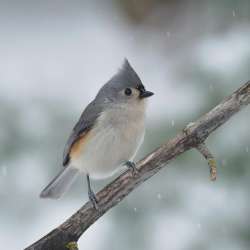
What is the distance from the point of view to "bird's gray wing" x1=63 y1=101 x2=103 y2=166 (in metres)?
4.46

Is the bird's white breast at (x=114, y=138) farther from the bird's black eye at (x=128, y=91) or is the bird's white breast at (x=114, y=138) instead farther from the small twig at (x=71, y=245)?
the small twig at (x=71, y=245)

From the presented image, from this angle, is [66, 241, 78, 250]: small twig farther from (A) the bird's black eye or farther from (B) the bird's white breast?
(A) the bird's black eye

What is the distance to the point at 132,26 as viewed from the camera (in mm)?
8938

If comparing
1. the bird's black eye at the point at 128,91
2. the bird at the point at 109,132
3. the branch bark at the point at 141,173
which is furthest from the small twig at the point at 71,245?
the bird's black eye at the point at 128,91

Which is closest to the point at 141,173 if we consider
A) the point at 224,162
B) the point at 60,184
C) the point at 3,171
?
the point at 60,184

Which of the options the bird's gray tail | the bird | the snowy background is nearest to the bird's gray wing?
the bird

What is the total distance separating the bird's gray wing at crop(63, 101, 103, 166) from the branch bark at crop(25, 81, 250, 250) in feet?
2.42

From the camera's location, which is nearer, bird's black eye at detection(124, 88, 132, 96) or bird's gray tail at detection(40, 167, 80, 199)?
bird's black eye at detection(124, 88, 132, 96)

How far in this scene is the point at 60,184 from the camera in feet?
15.2

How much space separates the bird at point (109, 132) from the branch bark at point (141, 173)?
16.1 inches

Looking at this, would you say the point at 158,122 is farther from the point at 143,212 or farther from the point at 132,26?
the point at 132,26

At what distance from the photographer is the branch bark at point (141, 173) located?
3.61m

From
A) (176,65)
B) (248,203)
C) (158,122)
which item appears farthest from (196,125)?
(176,65)

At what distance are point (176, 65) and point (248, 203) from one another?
308cm
